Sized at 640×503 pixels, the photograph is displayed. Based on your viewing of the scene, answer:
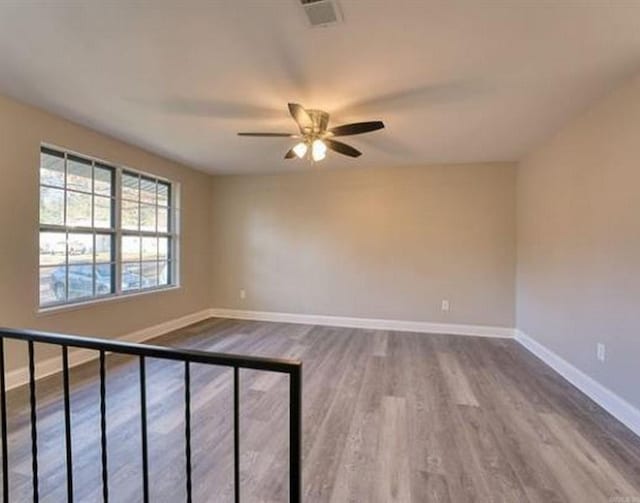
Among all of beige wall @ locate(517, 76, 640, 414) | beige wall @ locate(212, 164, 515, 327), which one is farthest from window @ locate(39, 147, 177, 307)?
beige wall @ locate(517, 76, 640, 414)

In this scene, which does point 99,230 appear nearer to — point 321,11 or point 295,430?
point 321,11

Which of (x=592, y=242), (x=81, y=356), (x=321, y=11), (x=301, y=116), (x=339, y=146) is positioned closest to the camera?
(x=321, y=11)

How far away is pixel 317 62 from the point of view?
237cm

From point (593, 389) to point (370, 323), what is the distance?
2908 mm

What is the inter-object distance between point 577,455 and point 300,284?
13.6ft

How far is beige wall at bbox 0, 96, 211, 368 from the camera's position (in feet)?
9.91

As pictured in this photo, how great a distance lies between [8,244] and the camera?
3035mm

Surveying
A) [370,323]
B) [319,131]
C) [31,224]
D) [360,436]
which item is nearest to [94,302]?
[31,224]

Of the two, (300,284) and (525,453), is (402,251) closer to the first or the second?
(300,284)

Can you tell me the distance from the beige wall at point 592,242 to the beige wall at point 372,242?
738mm

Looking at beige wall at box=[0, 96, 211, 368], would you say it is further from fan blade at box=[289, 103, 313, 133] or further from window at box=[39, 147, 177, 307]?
fan blade at box=[289, 103, 313, 133]

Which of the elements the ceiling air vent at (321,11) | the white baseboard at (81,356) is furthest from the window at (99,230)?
the ceiling air vent at (321,11)

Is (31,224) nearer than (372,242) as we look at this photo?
Yes

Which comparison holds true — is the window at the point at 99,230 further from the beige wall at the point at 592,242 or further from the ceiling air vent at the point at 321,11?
the beige wall at the point at 592,242
